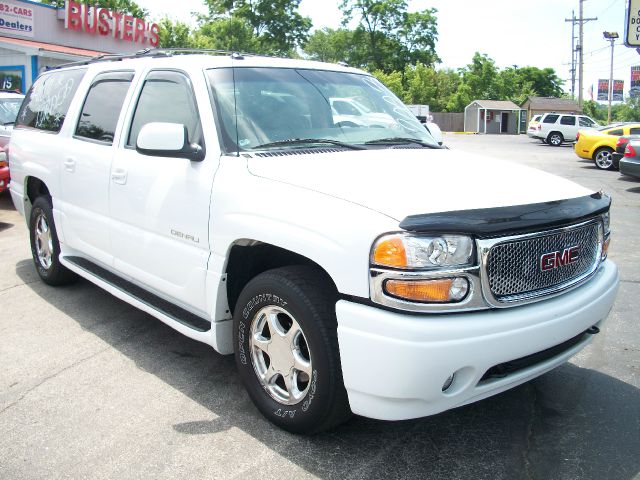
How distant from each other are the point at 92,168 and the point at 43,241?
5.03ft

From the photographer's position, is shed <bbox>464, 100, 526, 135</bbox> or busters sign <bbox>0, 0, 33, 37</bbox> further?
shed <bbox>464, 100, 526, 135</bbox>

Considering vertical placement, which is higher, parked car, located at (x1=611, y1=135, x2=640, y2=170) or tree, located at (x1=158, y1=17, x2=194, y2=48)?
tree, located at (x1=158, y1=17, x2=194, y2=48)

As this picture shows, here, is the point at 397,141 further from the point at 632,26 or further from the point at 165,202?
the point at 632,26

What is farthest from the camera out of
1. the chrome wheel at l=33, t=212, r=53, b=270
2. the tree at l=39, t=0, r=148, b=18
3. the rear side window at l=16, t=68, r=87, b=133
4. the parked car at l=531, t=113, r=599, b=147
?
the tree at l=39, t=0, r=148, b=18

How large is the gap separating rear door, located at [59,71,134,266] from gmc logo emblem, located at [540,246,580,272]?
2975 mm

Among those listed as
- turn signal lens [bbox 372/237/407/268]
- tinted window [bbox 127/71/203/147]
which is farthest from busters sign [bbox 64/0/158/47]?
turn signal lens [bbox 372/237/407/268]

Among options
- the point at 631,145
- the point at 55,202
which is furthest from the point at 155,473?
the point at 631,145

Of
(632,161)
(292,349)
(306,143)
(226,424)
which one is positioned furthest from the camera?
(632,161)

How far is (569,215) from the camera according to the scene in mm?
3033

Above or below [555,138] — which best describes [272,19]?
above

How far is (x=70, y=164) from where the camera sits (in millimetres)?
4938

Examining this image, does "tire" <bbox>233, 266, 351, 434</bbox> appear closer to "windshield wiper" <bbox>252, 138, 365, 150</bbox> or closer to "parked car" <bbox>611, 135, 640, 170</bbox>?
"windshield wiper" <bbox>252, 138, 365, 150</bbox>

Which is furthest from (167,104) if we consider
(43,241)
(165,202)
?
(43,241)

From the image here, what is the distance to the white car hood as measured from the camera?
2.80 m
